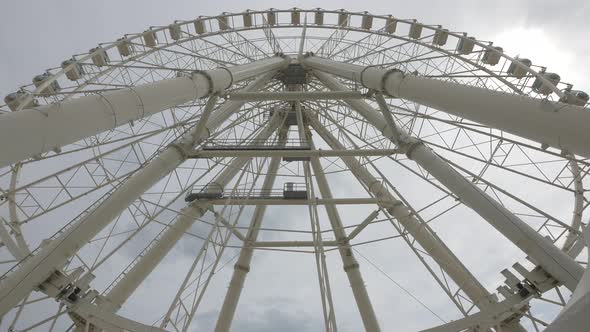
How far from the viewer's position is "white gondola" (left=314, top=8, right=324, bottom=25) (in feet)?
84.5

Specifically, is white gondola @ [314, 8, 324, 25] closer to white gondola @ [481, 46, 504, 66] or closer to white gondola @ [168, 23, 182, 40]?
white gondola @ [168, 23, 182, 40]

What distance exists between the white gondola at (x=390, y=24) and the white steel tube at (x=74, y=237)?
16.1 metres

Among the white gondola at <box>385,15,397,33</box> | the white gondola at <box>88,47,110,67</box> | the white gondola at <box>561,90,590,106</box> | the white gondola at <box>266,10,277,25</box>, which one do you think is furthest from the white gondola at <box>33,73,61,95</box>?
the white gondola at <box>561,90,590,106</box>

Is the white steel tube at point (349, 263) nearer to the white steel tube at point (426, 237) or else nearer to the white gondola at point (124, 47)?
the white steel tube at point (426, 237)

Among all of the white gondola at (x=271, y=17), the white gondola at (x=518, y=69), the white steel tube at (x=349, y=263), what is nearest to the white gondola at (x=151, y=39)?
the white gondola at (x=271, y=17)

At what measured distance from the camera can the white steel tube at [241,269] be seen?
1845cm

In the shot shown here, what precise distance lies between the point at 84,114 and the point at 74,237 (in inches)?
200

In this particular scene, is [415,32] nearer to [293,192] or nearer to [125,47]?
[293,192]

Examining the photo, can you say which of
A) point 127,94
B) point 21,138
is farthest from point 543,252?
point 21,138

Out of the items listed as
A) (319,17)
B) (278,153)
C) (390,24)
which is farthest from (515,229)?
(319,17)

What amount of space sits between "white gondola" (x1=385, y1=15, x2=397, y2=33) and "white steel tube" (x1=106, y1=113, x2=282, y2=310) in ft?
37.1

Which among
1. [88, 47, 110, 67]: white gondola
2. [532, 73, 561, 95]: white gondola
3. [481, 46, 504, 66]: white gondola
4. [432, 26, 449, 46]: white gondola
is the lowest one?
[532, 73, 561, 95]: white gondola

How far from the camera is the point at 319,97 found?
13.1 m

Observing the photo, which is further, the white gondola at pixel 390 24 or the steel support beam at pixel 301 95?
the white gondola at pixel 390 24
